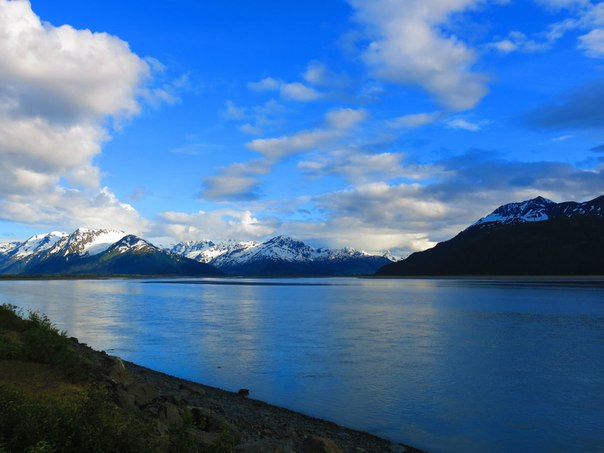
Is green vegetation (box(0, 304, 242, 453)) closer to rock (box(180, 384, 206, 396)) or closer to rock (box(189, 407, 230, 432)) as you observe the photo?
rock (box(189, 407, 230, 432))

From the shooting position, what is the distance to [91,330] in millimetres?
61438

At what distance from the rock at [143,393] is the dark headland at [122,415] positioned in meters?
0.05

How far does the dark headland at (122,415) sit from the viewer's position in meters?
11.6

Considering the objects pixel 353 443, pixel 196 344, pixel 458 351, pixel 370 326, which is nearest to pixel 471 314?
pixel 370 326

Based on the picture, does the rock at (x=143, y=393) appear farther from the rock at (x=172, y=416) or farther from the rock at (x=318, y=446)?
the rock at (x=318, y=446)

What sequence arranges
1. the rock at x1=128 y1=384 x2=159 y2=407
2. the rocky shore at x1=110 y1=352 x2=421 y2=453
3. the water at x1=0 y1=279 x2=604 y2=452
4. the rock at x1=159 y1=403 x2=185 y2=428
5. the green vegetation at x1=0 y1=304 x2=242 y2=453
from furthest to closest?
the water at x1=0 y1=279 x2=604 y2=452 < the rock at x1=128 y1=384 x2=159 y2=407 < the rock at x1=159 y1=403 x2=185 y2=428 < the rocky shore at x1=110 y1=352 x2=421 y2=453 < the green vegetation at x1=0 y1=304 x2=242 y2=453

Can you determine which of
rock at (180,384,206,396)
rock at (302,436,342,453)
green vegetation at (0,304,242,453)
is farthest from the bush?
rock at (180,384,206,396)

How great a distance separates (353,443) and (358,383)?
11.1m

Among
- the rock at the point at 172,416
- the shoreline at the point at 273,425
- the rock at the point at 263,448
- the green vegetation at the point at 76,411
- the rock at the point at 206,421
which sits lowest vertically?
the shoreline at the point at 273,425

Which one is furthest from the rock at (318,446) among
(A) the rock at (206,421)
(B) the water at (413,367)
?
(B) the water at (413,367)

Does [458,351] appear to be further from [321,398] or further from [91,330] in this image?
[91,330]

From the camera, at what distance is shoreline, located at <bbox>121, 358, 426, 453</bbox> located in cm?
2028

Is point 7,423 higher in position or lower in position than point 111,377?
higher

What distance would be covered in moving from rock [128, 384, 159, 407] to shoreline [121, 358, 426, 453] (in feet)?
2.48
